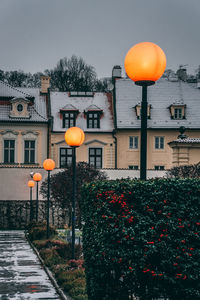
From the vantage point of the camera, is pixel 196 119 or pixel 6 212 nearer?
pixel 6 212

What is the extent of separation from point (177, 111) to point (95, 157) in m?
8.10

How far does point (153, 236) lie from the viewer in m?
6.31

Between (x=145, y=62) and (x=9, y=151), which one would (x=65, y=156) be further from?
(x=145, y=62)

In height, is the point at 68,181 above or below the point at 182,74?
below

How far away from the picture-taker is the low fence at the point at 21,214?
32.0 m

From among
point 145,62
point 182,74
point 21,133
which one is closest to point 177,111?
point 182,74

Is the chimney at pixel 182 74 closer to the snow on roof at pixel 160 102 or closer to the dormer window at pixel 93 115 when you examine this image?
the snow on roof at pixel 160 102

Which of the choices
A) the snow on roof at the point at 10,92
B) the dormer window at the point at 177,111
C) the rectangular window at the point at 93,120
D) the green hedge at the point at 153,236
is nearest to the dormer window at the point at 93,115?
the rectangular window at the point at 93,120

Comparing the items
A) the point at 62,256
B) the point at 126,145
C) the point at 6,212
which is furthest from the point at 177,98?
the point at 62,256

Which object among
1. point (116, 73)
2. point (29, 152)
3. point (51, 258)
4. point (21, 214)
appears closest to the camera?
point (51, 258)

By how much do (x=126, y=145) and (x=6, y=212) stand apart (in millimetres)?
12497

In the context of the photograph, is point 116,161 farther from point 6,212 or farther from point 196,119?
point 6,212

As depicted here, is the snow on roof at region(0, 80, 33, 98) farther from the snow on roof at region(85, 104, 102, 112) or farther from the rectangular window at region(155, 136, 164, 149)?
the rectangular window at region(155, 136, 164, 149)

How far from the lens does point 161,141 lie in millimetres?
40438
